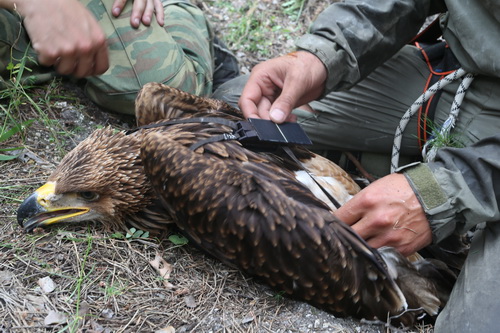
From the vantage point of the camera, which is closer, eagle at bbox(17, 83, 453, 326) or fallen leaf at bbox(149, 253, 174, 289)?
eagle at bbox(17, 83, 453, 326)

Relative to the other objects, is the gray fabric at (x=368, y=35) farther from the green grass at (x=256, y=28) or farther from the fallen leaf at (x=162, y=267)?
the green grass at (x=256, y=28)

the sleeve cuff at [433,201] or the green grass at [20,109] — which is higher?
the sleeve cuff at [433,201]

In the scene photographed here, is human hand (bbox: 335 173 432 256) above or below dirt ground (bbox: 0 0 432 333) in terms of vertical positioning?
above

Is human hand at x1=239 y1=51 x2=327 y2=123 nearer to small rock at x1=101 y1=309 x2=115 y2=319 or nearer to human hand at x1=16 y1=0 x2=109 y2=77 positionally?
human hand at x1=16 y1=0 x2=109 y2=77

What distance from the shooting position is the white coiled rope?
10.2 ft

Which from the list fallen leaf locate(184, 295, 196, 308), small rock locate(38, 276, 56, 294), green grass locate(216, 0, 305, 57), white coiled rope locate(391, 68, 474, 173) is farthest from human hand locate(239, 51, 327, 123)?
green grass locate(216, 0, 305, 57)

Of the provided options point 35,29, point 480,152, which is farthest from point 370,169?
point 35,29

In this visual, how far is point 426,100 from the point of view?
130 inches

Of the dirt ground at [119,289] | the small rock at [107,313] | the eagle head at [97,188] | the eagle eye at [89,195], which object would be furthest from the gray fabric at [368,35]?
the small rock at [107,313]

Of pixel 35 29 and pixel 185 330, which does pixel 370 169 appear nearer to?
pixel 185 330

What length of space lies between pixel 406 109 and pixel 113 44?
2.06m

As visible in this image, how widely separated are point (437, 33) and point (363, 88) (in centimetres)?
66

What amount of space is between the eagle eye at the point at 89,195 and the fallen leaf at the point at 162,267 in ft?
1.53

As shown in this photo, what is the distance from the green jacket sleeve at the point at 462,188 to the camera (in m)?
2.45
